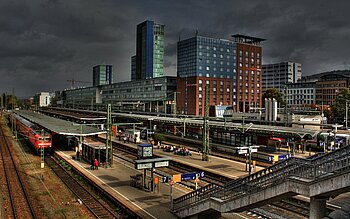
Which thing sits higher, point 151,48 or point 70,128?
point 151,48

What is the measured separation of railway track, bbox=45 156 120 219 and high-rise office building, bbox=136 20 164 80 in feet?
476

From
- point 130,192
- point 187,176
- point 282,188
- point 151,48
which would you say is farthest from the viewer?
point 151,48

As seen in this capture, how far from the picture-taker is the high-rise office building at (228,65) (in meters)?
116

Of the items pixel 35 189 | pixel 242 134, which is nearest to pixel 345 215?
pixel 35 189

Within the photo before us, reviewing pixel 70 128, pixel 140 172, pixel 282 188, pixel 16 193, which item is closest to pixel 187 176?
pixel 282 188

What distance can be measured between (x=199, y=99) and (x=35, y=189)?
79053mm

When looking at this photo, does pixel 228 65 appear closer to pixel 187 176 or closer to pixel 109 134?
pixel 109 134

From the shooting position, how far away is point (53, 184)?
29.8 metres

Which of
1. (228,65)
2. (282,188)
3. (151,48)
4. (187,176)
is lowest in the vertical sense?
(187,176)

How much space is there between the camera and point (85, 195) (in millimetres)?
25828

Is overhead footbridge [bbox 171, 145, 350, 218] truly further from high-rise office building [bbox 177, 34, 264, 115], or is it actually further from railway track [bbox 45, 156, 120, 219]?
high-rise office building [bbox 177, 34, 264, 115]

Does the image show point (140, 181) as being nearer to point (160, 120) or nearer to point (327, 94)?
point (160, 120)

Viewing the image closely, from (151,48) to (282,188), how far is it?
169 m

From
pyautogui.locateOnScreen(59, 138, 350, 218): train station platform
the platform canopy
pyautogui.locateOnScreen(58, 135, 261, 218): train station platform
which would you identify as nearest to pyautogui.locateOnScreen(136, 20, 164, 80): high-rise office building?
the platform canopy
